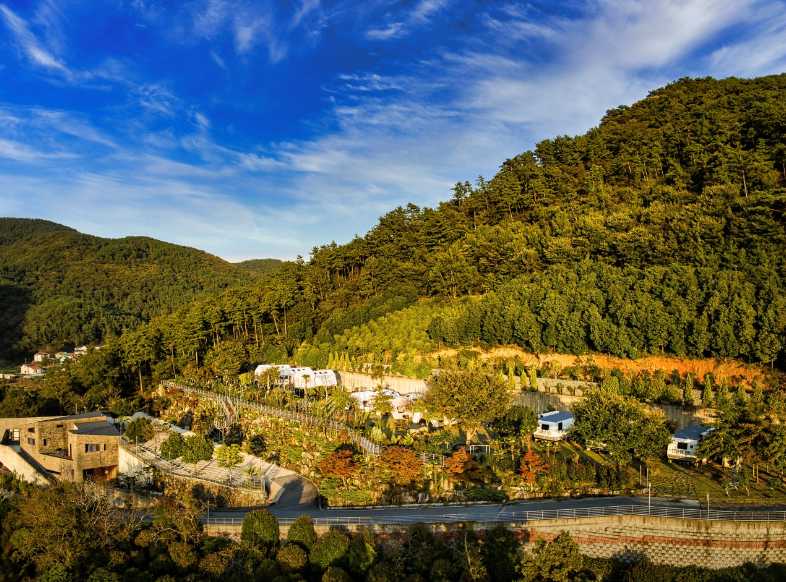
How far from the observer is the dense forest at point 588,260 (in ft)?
81.9

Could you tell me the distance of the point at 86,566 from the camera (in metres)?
15.3

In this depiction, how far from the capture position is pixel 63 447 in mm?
31250

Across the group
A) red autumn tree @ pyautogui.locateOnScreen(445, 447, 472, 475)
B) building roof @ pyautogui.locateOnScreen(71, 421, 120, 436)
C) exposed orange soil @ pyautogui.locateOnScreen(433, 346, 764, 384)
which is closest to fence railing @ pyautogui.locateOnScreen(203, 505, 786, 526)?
red autumn tree @ pyautogui.locateOnScreen(445, 447, 472, 475)

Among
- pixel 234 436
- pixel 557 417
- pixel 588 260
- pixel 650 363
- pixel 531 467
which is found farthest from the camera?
pixel 588 260

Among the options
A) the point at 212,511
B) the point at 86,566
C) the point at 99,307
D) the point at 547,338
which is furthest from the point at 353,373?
the point at 99,307

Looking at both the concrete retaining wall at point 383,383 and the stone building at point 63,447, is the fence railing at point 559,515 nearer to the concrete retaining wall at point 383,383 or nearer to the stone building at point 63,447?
the concrete retaining wall at point 383,383

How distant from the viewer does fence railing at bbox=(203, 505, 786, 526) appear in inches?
545

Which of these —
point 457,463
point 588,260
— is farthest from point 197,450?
point 588,260

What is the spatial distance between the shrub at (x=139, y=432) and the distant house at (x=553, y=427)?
64.2 feet

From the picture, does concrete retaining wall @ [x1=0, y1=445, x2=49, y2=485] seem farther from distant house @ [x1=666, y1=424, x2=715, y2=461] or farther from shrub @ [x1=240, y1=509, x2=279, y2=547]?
distant house @ [x1=666, y1=424, x2=715, y2=461]

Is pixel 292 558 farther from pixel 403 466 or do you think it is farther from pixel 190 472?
pixel 190 472

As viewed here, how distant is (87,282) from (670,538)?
12015 centimetres

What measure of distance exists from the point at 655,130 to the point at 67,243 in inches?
4987

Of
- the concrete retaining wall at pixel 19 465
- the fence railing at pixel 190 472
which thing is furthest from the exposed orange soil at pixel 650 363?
the concrete retaining wall at pixel 19 465
